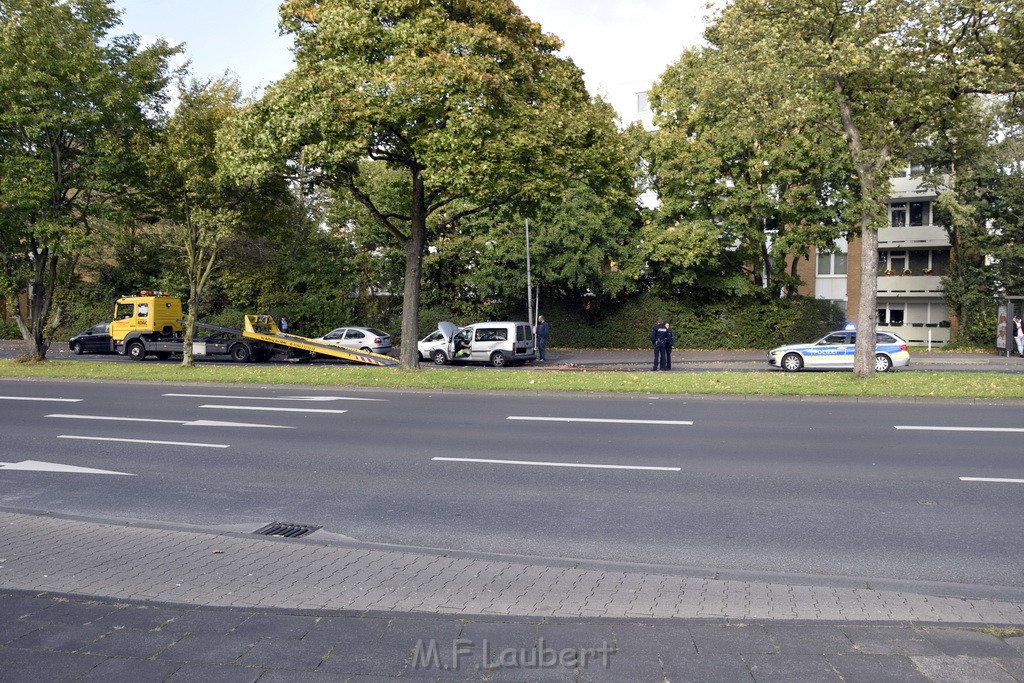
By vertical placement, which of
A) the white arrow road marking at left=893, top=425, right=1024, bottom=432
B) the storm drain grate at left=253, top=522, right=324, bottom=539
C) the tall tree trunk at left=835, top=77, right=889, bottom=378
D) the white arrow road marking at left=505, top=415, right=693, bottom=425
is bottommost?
the storm drain grate at left=253, top=522, right=324, bottom=539

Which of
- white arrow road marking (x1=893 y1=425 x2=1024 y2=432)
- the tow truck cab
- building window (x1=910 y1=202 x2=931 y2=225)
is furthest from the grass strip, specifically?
building window (x1=910 y1=202 x2=931 y2=225)

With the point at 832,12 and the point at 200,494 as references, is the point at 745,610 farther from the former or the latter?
the point at 832,12

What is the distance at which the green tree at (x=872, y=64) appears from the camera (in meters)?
18.1

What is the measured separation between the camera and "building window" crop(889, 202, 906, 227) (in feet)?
152

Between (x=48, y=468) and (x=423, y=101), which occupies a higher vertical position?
(x=423, y=101)

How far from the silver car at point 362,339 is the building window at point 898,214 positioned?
29220 mm

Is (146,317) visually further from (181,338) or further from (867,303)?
(867,303)

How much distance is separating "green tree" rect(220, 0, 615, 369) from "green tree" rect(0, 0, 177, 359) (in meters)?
5.55

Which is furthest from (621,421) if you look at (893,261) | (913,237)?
(893,261)

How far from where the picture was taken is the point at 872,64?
713 inches

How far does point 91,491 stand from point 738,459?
23.7 feet

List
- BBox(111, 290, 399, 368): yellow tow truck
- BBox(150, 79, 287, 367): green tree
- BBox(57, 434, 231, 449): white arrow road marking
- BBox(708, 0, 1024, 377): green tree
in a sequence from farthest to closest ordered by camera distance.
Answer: BBox(111, 290, 399, 368): yellow tow truck
BBox(150, 79, 287, 367): green tree
BBox(708, 0, 1024, 377): green tree
BBox(57, 434, 231, 449): white arrow road marking

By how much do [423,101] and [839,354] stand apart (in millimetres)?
15586

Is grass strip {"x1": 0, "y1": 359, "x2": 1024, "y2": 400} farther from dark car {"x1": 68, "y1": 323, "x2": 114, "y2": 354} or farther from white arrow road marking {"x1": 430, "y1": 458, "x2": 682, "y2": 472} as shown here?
dark car {"x1": 68, "y1": 323, "x2": 114, "y2": 354}
